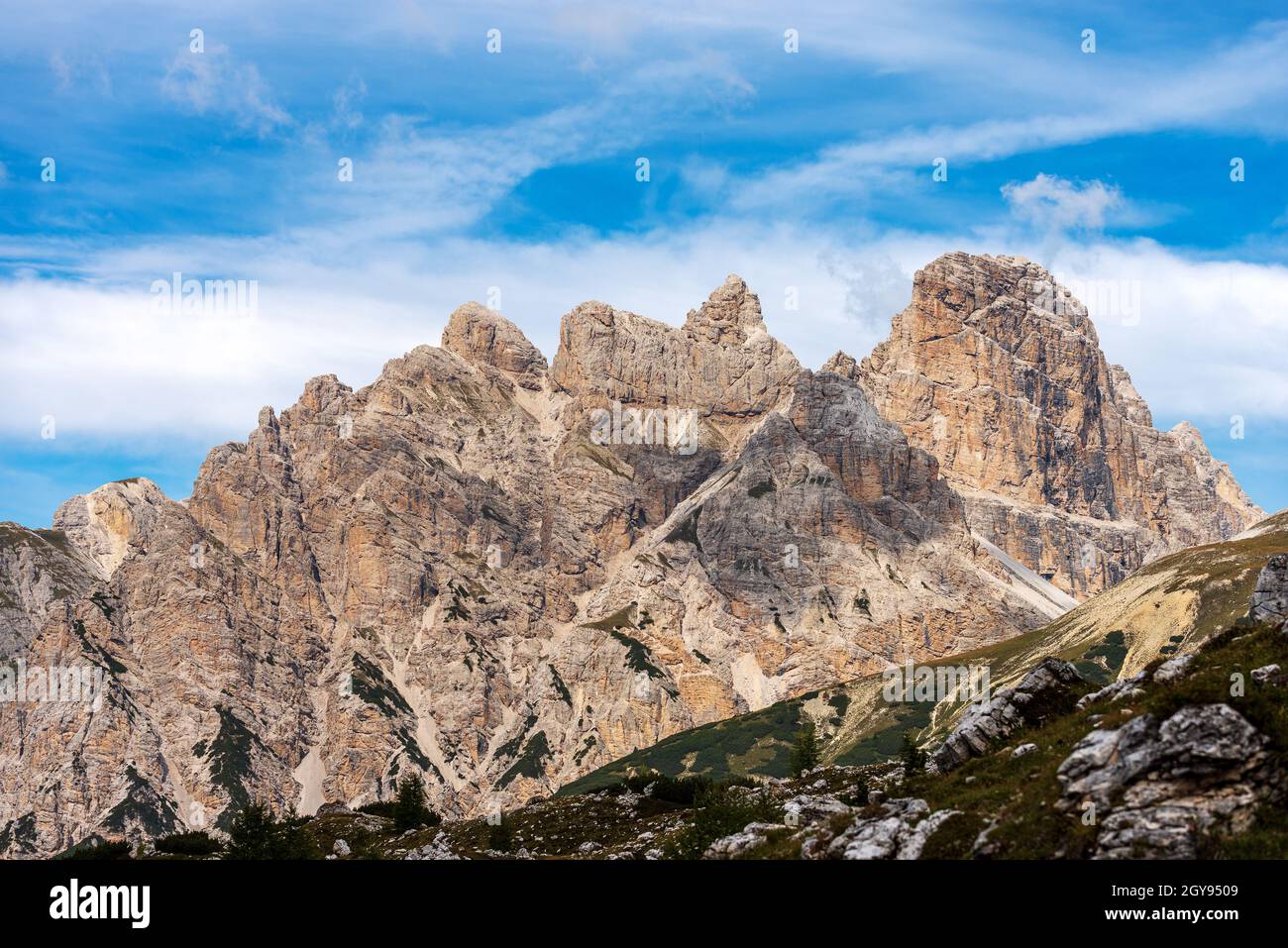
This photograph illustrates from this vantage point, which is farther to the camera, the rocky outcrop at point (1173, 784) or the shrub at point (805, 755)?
the shrub at point (805, 755)

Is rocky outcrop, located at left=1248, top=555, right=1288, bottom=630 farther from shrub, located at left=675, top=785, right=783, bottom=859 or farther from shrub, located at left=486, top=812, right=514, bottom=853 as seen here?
shrub, located at left=486, top=812, right=514, bottom=853

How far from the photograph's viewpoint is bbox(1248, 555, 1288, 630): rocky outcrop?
71.4 meters

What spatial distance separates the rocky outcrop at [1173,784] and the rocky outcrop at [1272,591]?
2805 cm

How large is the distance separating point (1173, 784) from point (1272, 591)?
32.7m

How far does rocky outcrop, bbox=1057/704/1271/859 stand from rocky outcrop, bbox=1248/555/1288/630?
2805 centimetres

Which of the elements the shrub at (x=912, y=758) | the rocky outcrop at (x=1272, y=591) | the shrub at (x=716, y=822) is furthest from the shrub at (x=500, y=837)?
the rocky outcrop at (x=1272, y=591)

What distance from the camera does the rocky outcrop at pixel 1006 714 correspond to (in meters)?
65.4

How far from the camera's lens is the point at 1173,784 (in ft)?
147

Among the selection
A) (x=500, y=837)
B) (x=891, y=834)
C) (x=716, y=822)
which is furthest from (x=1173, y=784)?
(x=500, y=837)

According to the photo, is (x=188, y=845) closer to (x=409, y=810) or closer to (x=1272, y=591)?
(x=409, y=810)

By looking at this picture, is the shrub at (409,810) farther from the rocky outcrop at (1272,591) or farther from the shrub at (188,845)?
the rocky outcrop at (1272,591)
